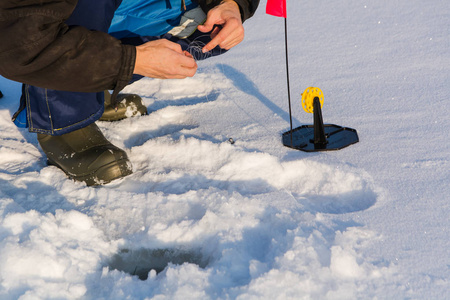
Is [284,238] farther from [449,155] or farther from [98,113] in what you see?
[98,113]

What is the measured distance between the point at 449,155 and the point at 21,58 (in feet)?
4.73

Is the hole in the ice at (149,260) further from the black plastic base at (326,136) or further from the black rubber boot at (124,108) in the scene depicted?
the black rubber boot at (124,108)

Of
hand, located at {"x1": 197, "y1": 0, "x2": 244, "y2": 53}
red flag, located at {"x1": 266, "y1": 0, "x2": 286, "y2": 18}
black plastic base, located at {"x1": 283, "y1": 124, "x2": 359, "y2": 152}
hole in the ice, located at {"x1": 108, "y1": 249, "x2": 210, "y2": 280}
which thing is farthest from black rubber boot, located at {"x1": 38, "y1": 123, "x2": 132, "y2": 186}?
red flag, located at {"x1": 266, "y1": 0, "x2": 286, "y2": 18}

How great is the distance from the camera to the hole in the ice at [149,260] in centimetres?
127

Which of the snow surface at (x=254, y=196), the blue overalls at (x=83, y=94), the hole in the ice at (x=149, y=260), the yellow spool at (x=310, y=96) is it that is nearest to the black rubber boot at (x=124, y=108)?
the snow surface at (x=254, y=196)

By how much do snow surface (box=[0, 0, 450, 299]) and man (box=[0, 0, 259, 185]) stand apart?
0.39 feet

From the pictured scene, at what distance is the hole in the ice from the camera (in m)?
1.27

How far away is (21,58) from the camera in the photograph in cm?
124

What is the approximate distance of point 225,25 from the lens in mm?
1703

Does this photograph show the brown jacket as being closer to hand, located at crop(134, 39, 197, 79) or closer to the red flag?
hand, located at crop(134, 39, 197, 79)

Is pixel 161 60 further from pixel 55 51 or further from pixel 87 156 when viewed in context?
pixel 87 156

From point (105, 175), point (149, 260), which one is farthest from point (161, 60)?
point (149, 260)

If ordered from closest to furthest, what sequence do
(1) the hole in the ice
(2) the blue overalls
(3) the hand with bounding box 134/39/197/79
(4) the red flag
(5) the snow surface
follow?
(5) the snow surface → (1) the hole in the ice → (3) the hand with bounding box 134/39/197/79 → (2) the blue overalls → (4) the red flag

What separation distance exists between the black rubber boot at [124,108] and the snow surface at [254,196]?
48 mm
